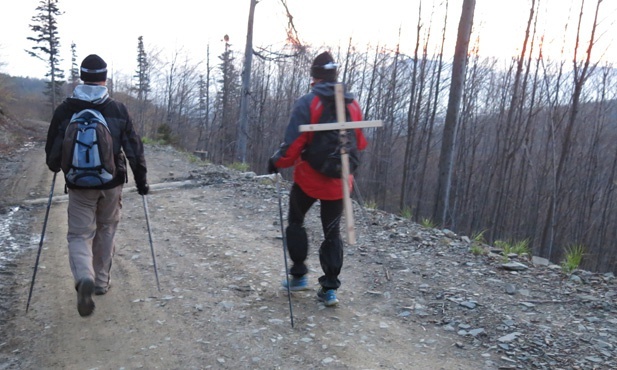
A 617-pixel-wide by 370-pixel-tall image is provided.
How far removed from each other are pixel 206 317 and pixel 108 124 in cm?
181

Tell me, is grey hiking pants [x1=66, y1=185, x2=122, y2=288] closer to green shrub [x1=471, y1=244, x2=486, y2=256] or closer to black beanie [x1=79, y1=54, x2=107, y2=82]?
black beanie [x1=79, y1=54, x2=107, y2=82]

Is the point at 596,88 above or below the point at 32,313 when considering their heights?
above

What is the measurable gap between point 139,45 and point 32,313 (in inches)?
2313

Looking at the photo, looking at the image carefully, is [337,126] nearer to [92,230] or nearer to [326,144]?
[326,144]

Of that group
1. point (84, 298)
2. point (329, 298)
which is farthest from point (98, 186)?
point (329, 298)

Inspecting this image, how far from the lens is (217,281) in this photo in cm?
481

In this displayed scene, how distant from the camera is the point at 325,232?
13.4 feet

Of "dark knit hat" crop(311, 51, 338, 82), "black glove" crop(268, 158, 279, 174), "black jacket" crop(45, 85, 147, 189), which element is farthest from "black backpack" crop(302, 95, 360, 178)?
"black jacket" crop(45, 85, 147, 189)

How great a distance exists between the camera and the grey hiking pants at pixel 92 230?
365 centimetres

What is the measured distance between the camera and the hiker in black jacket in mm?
3695

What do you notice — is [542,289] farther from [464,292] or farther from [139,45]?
[139,45]

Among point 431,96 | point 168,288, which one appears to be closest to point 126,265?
point 168,288

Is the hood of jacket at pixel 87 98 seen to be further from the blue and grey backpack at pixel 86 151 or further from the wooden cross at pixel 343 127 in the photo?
the wooden cross at pixel 343 127

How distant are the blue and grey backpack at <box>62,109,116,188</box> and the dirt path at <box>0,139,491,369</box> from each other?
1.21 m
